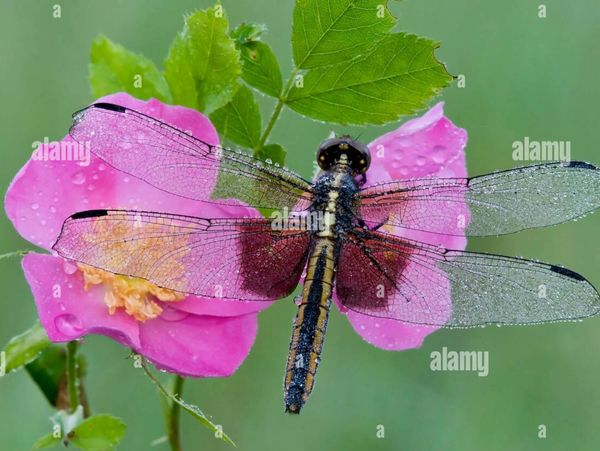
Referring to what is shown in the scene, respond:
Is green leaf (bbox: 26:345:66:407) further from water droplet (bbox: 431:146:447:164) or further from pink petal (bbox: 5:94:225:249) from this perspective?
water droplet (bbox: 431:146:447:164)

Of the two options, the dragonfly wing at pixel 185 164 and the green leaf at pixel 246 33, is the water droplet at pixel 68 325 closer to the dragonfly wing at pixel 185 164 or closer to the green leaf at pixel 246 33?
the dragonfly wing at pixel 185 164

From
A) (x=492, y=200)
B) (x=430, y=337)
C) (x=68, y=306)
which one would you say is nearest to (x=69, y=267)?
(x=68, y=306)

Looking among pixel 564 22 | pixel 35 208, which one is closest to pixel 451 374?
pixel 564 22

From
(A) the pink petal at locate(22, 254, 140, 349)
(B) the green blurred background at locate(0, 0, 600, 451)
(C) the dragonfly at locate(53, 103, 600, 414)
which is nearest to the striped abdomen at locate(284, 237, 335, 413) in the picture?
(C) the dragonfly at locate(53, 103, 600, 414)

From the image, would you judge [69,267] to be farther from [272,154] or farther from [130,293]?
[272,154]

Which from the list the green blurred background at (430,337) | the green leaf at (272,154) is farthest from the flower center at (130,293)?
the green blurred background at (430,337)
